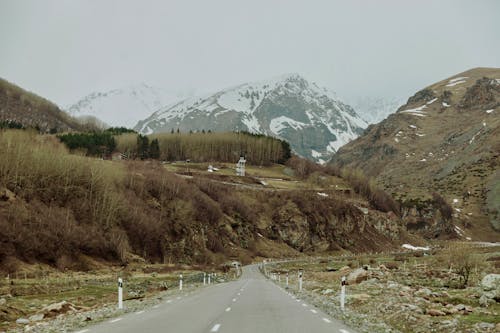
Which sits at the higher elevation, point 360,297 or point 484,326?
point 484,326

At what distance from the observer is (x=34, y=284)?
36938mm

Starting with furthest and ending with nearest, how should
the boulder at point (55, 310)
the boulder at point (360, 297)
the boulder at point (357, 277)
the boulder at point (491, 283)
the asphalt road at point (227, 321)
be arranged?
the boulder at point (357, 277) → the boulder at point (491, 283) → the boulder at point (360, 297) → the boulder at point (55, 310) → the asphalt road at point (227, 321)

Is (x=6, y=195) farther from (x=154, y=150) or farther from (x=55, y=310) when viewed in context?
(x=154, y=150)

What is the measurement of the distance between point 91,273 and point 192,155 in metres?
146

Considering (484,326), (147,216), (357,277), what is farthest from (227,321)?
(147,216)

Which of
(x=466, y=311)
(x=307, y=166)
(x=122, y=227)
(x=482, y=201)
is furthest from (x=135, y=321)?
(x=482, y=201)

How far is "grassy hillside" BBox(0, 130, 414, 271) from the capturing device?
56.6 m

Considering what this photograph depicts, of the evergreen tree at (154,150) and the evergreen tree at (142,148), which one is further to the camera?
the evergreen tree at (154,150)

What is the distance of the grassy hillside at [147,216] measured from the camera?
56.6 metres

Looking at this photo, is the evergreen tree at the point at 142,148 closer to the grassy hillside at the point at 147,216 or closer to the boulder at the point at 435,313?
the grassy hillside at the point at 147,216

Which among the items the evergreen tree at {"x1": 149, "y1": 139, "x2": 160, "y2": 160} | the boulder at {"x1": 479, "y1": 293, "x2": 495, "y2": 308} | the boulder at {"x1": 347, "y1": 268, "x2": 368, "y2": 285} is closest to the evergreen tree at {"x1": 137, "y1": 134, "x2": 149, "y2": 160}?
the evergreen tree at {"x1": 149, "y1": 139, "x2": 160, "y2": 160}

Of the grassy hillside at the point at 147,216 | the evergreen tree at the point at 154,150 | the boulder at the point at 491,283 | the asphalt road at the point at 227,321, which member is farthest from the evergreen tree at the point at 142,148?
the asphalt road at the point at 227,321

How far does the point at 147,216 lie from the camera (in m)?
77.6

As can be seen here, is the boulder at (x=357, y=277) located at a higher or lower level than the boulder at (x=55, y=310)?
lower
